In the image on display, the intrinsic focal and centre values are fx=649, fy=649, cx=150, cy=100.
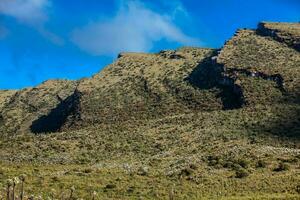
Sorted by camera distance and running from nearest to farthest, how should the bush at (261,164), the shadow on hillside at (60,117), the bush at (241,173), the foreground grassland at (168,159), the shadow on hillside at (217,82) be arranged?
the foreground grassland at (168,159)
the bush at (241,173)
the bush at (261,164)
the shadow on hillside at (217,82)
the shadow on hillside at (60,117)

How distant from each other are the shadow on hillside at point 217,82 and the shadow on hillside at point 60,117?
28388 millimetres

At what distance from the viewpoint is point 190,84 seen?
154625 millimetres

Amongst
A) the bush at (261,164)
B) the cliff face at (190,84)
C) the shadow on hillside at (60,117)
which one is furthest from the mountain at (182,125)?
the shadow on hillside at (60,117)

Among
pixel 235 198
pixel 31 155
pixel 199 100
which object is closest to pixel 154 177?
pixel 235 198

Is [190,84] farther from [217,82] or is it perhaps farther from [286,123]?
[286,123]

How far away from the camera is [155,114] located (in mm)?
140875

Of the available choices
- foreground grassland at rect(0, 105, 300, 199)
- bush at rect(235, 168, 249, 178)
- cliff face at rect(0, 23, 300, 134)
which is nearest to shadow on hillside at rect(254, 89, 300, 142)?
foreground grassland at rect(0, 105, 300, 199)

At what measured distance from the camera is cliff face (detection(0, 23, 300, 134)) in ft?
452

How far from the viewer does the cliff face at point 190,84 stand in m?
138

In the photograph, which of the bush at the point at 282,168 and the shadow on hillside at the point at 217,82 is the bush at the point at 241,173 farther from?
the shadow on hillside at the point at 217,82

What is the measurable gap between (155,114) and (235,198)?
3055 inches

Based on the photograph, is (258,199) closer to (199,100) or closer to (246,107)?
(246,107)

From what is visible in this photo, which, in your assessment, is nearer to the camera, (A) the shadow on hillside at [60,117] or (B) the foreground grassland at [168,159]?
(B) the foreground grassland at [168,159]

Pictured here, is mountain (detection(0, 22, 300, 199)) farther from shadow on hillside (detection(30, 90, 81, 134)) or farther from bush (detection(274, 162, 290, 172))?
shadow on hillside (detection(30, 90, 81, 134))
